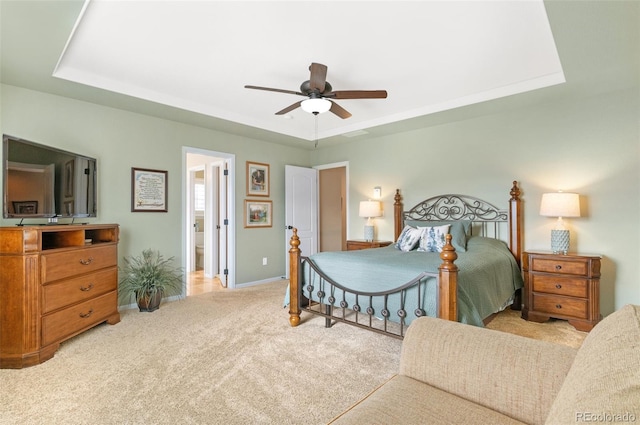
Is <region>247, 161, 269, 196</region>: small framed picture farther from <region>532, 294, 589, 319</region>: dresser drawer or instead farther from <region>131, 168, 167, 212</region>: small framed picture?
<region>532, 294, 589, 319</region>: dresser drawer

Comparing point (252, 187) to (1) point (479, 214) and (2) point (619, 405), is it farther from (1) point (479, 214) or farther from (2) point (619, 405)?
(2) point (619, 405)

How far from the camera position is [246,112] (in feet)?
13.6

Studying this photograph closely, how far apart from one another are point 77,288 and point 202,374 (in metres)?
1.48

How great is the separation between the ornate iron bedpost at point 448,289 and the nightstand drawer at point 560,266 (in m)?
1.62

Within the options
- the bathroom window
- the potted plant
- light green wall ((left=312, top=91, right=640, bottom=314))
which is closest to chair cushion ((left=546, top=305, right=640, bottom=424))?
light green wall ((left=312, top=91, right=640, bottom=314))

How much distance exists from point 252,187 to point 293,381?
350 cm

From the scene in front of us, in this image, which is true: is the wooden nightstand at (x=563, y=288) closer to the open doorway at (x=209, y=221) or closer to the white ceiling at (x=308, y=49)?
the white ceiling at (x=308, y=49)

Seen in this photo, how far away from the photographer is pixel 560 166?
3426 mm

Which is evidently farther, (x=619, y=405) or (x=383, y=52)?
(x=383, y=52)

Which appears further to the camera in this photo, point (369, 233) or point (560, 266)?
point (369, 233)

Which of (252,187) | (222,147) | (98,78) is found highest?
(98,78)

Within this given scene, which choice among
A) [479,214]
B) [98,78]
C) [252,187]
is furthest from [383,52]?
[252,187]

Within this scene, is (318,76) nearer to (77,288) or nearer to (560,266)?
(77,288)

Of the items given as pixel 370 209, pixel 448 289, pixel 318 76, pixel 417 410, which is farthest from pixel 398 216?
pixel 417 410
